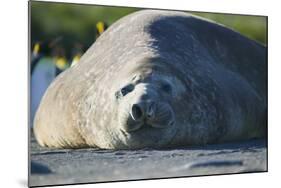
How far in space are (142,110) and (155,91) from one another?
236 mm

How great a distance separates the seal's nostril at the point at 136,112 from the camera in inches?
193

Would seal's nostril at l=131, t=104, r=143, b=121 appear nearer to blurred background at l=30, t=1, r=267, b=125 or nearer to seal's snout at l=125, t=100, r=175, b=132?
seal's snout at l=125, t=100, r=175, b=132

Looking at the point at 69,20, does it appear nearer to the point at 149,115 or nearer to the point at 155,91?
the point at 155,91

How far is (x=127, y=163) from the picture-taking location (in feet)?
16.8

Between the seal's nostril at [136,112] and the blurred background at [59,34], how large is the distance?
2.42 feet

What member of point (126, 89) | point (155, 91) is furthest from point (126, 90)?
point (155, 91)

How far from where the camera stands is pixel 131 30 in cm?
573

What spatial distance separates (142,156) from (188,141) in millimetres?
447

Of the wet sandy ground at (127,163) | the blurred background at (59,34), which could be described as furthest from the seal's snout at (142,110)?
the blurred background at (59,34)

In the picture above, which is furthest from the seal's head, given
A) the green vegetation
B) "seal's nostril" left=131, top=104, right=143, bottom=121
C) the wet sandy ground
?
the green vegetation

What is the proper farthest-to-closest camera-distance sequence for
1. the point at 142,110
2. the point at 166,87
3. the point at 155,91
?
1. the point at 166,87
2. the point at 155,91
3. the point at 142,110

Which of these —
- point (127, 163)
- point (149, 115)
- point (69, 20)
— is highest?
point (69, 20)
